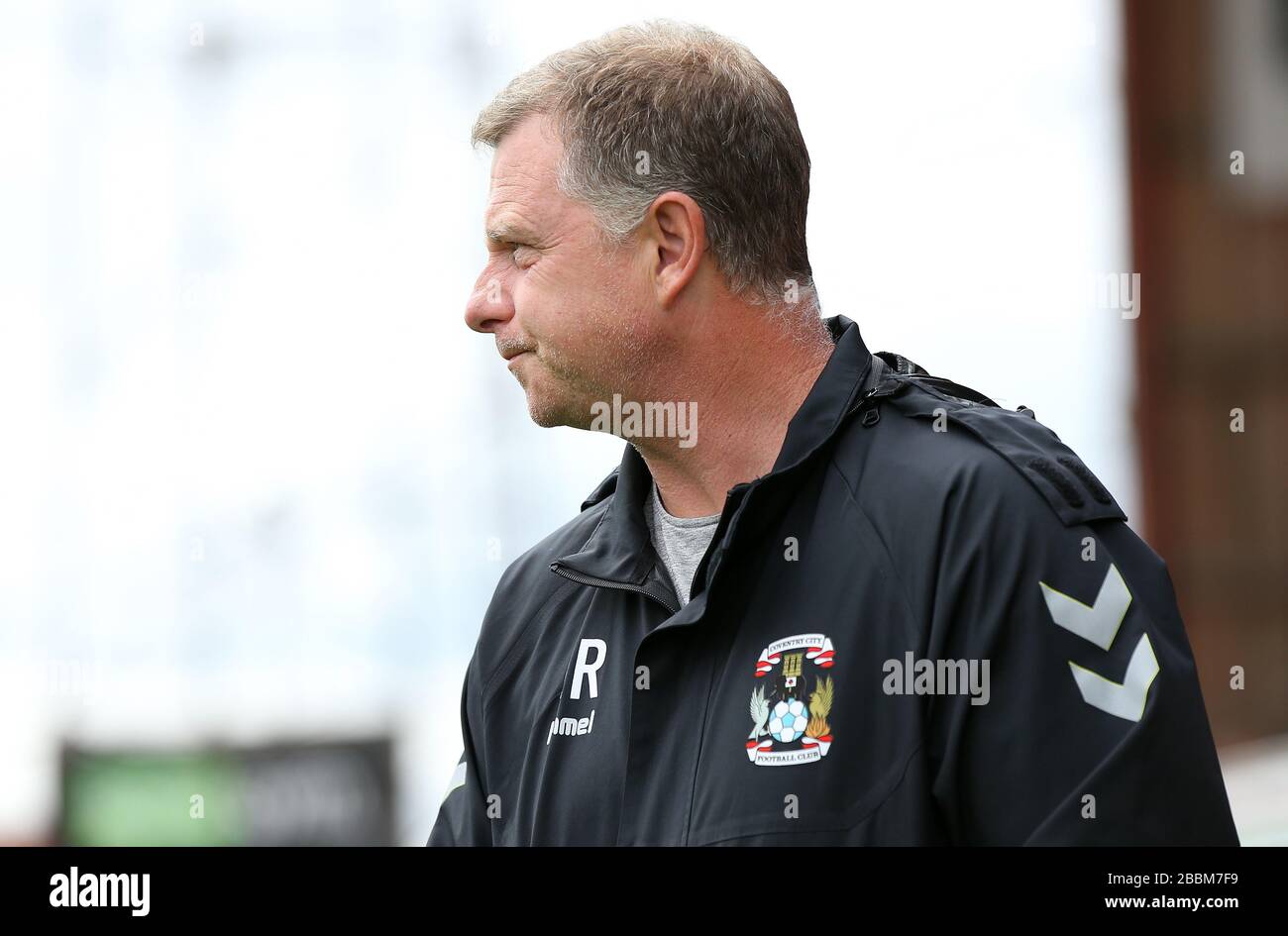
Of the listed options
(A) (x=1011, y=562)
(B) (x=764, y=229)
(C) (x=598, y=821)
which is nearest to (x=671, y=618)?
(C) (x=598, y=821)

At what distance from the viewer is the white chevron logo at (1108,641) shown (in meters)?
1.96

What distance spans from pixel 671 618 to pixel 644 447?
331mm

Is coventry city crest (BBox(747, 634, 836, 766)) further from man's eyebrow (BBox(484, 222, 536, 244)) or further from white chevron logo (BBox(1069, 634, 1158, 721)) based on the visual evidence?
man's eyebrow (BBox(484, 222, 536, 244))

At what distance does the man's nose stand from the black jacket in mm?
393

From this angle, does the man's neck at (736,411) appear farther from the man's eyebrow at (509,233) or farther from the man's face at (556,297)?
the man's eyebrow at (509,233)

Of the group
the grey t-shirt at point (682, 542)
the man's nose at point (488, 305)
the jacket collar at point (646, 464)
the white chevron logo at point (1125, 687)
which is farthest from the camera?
the man's nose at point (488, 305)

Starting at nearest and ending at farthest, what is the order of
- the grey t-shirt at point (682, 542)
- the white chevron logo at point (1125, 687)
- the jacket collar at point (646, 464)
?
the white chevron logo at point (1125, 687) < the jacket collar at point (646, 464) < the grey t-shirt at point (682, 542)

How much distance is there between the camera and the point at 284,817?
10.5m

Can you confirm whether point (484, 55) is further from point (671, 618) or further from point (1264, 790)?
point (671, 618)

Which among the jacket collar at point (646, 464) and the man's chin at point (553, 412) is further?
the man's chin at point (553, 412)

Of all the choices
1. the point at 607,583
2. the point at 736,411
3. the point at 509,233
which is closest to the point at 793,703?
the point at 607,583

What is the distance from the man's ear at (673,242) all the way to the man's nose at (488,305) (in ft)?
0.79
